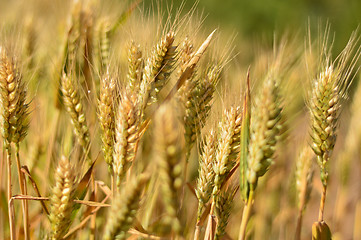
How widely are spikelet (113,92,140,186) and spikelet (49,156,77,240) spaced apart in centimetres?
8

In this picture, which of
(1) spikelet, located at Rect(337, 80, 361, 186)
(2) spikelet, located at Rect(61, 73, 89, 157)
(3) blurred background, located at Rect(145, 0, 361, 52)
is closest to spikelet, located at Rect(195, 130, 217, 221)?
(2) spikelet, located at Rect(61, 73, 89, 157)

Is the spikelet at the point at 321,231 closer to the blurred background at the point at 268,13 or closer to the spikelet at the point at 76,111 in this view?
the spikelet at the point at 76,111

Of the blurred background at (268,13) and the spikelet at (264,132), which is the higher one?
the blurred background at (268,13)

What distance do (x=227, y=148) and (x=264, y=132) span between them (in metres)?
0.11

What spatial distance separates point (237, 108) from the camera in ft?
2.62

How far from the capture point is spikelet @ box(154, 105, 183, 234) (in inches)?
21.1

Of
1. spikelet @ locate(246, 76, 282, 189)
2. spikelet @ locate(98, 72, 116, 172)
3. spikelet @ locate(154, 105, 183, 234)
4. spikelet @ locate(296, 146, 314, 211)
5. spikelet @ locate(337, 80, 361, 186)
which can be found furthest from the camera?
spikelet @ locate(337, 80, 361, 186)

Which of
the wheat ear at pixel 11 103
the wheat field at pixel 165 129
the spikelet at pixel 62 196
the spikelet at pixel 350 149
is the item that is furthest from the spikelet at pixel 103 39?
the spikelet at pixel 350 149

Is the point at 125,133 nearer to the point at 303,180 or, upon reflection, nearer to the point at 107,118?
the point at 107,118

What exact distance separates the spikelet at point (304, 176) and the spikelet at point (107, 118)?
0.46m

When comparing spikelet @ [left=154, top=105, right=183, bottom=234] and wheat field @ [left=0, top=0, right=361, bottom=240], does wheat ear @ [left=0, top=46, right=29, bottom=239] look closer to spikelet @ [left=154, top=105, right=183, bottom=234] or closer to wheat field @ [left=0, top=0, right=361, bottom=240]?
wheat field @ [left=0, top=0, right=361, bottom=240]

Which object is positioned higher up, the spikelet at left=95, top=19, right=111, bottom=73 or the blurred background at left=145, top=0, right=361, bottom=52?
the blurred background at left=145, top=0, right=361, bottom=52

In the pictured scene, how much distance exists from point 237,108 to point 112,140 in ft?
0.77

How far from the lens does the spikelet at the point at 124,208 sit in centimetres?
59
